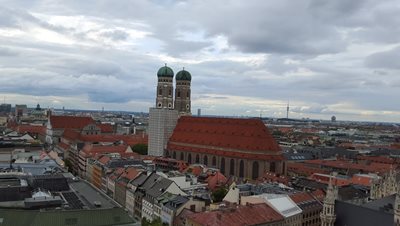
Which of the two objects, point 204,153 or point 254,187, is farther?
point 204,153

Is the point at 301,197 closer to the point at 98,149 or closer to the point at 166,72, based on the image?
the point at 98,149

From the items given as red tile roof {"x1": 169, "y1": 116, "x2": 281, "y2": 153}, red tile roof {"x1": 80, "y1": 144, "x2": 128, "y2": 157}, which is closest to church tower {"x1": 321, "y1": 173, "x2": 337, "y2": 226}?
red tile roof {"x1": 169, "y1": 116, "x2": 281, "y2": 153}

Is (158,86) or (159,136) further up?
(158,86)

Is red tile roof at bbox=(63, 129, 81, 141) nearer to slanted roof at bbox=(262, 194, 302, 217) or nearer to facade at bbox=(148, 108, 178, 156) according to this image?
facade at bbox=(148, 108, 178, 156)

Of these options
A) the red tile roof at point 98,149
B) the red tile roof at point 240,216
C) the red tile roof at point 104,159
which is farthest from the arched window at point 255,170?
the red tile roof at point 240,216

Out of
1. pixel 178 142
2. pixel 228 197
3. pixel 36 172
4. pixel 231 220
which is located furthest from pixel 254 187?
pixel 178 142

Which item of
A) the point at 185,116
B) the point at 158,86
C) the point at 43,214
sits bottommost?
the point at 43,214

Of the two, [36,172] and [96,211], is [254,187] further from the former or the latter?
[36,172]
